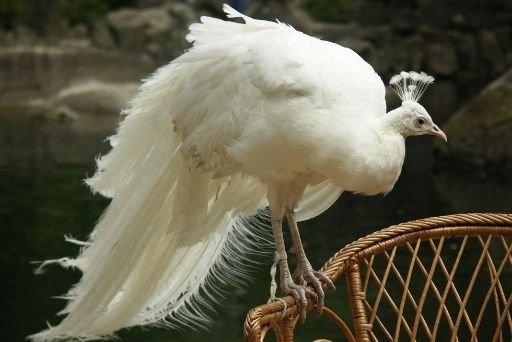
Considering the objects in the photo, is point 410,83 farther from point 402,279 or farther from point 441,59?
→ point 441,59

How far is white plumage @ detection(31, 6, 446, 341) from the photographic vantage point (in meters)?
2.83

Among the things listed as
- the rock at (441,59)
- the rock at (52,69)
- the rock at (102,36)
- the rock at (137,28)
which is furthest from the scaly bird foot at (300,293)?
the rock at (441,59)

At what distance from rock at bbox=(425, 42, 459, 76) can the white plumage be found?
10.2m

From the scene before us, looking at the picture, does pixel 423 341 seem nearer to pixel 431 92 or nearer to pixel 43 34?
pixel 431 92

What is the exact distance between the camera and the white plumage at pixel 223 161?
283 centimetres

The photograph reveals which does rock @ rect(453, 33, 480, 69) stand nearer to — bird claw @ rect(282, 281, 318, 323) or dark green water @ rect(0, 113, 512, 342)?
dark green water @ rect(0, 113, 512, 342)

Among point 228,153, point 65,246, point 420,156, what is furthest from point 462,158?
point 228,153

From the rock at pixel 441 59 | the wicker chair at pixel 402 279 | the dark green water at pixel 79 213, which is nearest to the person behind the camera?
the wicker chair at pixel 402 279

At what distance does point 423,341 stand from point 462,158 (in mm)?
3976

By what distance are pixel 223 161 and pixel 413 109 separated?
2.05ft

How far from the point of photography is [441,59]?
1350 centimetres

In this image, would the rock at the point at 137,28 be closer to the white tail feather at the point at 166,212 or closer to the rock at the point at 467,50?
the rock at the point at 467,50

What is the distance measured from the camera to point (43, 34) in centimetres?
1273

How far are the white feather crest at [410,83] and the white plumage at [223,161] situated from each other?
30 millimetres
